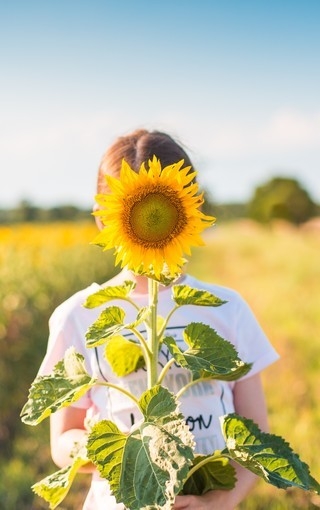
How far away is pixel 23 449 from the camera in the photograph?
188 inches

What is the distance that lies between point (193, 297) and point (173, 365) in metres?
0.51

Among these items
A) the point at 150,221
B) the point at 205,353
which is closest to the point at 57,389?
the point at 205,353

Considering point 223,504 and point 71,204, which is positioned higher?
point 223,504

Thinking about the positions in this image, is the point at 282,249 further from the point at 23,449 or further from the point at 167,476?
the point at 167,476

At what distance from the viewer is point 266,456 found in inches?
62.1

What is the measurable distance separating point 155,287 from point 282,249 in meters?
19.0

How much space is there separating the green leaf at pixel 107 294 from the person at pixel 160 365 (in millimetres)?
404

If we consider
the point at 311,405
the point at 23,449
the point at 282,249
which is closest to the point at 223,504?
the point at 23,449

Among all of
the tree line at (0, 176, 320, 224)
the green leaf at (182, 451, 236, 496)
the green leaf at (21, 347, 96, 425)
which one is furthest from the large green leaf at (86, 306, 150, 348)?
the tree line at (0, 176, 320, 224)

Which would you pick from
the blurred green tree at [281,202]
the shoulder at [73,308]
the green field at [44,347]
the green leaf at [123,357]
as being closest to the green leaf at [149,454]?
the green leaf at [123,357]

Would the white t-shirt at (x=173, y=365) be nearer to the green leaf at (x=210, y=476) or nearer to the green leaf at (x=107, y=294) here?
the green leaf at (x=210, y=476)

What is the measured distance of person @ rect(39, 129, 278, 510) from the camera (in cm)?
201

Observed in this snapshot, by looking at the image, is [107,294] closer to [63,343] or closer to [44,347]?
[63,343]

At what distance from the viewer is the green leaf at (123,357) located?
1869 mm
